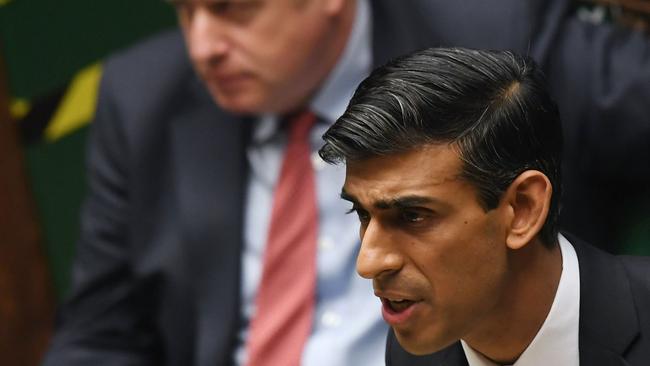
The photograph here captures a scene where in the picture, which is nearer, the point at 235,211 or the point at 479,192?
the point at 479,192

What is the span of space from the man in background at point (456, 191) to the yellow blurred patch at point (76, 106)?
1449 mm

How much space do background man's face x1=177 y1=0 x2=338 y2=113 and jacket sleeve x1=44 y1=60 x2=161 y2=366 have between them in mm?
301

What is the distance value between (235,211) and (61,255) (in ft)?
2.46

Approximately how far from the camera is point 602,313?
1264 mm

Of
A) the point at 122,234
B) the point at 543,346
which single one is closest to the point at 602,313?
the point at 543,346

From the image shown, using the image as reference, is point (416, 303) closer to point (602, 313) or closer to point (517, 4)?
point (602, 313)

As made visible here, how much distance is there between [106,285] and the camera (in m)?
2.14

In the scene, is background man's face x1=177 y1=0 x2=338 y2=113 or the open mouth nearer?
the open mouth

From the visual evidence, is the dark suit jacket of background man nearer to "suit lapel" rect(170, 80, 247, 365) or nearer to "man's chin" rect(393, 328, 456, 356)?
"suit lapel" rect(170, 80, 247, 365)

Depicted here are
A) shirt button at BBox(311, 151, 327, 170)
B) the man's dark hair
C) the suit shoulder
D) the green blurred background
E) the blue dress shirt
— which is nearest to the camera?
the man's dark hair

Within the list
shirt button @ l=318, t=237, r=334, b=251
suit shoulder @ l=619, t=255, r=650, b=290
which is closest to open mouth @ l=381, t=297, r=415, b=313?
suit shoulder @ l=619, t=255, r=650, b=290

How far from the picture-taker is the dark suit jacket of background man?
6.15 feet

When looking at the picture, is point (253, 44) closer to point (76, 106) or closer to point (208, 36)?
point (208, 36)

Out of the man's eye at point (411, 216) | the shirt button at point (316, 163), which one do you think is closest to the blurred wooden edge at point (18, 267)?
the shirt button at point (316, 163)
